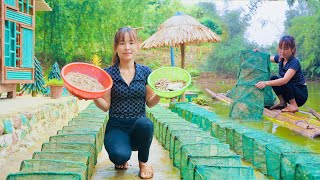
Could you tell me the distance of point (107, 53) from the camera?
22328mm

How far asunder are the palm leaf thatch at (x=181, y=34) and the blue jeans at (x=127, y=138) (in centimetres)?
642

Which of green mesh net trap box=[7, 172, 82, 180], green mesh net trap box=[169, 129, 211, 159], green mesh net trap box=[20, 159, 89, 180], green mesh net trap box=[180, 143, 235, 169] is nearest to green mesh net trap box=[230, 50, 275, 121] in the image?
green mesh net trap box=[169, 129, 211, 159]

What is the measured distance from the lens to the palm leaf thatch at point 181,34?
963cm

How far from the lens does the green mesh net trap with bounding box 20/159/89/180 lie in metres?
2.56

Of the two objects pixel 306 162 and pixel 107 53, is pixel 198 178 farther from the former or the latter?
pixel 107 53

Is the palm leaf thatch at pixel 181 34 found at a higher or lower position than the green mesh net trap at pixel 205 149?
higher

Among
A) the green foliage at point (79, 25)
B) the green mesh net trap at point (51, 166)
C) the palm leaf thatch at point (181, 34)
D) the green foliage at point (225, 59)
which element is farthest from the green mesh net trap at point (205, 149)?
the green foliage at point (225, 59)

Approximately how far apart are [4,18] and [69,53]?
13.1m

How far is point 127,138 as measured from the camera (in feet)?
11.0

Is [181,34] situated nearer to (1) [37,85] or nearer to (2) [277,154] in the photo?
(1) [37,85]

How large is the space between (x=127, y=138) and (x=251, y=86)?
12.4 ft

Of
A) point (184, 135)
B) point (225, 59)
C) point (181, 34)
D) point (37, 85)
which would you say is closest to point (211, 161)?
point (184, 135)

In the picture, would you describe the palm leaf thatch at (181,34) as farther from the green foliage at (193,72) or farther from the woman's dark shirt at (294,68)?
the green foliage at (193,72)

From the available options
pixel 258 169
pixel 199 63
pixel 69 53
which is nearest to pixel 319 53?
pixel 199 63
